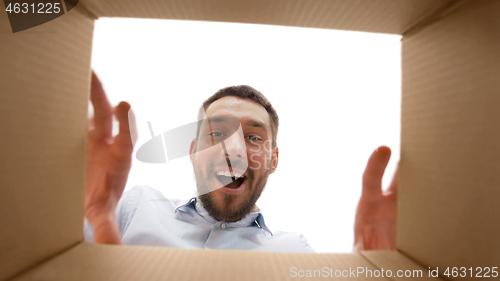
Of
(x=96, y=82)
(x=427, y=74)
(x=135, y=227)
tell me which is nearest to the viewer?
(x=427, y=74)

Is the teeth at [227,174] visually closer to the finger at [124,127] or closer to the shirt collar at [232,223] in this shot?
the shirt collar at [232,223]

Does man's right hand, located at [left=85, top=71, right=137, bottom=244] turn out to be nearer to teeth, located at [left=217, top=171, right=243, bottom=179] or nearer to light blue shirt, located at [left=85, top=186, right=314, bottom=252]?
light blue shirt, located at [left=85, top=186, right=314, bottom=252]

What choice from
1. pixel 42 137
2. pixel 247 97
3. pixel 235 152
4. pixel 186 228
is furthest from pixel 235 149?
pixel 42 137

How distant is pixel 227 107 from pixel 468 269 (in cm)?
47

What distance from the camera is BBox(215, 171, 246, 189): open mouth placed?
23.6 inches

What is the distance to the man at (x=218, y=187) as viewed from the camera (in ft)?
1.85

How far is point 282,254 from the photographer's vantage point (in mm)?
439

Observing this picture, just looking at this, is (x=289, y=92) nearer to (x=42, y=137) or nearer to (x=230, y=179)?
(x=230, y=179)

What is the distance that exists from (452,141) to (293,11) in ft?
0.97

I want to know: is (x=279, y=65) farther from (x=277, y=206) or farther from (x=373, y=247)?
(x=373, y=247)

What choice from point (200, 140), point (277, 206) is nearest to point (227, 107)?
point (200, 140)

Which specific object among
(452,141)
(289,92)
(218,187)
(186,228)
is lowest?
(186,228)

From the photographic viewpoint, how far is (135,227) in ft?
2.07

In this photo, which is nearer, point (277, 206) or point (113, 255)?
point (113, 255)
